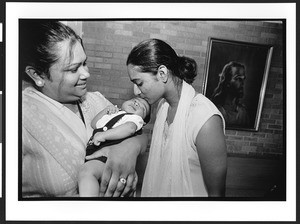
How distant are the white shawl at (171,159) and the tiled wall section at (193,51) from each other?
3.1 inches

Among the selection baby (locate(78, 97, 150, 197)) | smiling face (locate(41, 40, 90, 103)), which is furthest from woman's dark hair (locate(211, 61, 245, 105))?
smiling face (locate(41, 40, 90, 103))

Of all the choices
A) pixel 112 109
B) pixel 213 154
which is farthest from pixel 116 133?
pixel 213 154

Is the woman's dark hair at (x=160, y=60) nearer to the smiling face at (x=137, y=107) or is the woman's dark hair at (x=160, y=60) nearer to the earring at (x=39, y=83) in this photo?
the smiling face at (x=137, y=107)

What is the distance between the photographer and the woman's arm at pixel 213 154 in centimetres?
252

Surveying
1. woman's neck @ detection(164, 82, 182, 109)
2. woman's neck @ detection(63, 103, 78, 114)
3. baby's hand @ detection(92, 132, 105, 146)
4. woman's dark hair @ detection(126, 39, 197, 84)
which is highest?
woman's dark hair @ detection(126, 39, 197, 84)

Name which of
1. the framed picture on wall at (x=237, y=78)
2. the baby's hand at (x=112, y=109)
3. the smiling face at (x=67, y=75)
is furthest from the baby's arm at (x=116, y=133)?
the framed picture on wall at (x=237, y=78)

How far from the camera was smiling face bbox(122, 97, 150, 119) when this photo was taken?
2514mm

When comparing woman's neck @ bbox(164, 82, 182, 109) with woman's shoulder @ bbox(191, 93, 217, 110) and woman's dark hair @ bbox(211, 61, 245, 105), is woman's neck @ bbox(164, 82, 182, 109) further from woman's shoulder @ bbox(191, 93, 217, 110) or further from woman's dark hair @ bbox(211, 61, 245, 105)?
woman's dark hair @ bbox(211, 61, 245, 105)

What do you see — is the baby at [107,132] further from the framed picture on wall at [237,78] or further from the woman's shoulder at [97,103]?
the framed picture on wall at [237,78]

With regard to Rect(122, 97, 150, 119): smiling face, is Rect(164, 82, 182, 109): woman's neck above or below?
above

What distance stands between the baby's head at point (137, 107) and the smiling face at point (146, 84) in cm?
3

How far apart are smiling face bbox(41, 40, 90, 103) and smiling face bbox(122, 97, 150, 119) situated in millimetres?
317

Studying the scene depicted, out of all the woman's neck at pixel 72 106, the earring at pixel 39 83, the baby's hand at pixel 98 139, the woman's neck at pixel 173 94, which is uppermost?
the earring at pixel 39 83

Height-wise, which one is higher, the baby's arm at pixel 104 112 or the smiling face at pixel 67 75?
the smiling face at pixel 67 75
